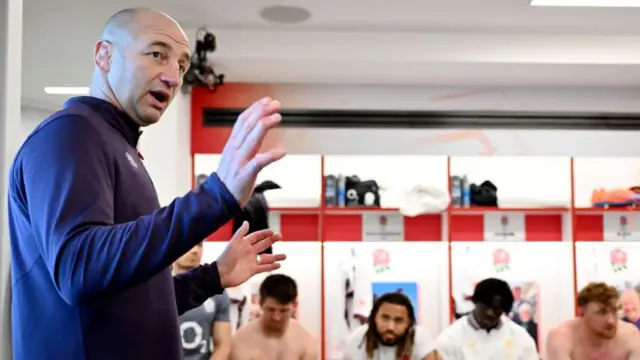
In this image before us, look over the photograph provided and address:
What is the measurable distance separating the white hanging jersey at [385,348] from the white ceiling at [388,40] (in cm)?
191

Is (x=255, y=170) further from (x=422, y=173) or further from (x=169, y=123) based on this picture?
(x=422, y=173)

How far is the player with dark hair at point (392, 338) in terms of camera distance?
4.11m

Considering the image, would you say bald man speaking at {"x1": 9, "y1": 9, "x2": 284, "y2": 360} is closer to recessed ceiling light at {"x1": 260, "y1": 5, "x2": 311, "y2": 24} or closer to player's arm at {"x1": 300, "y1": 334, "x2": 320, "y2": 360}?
player's arm at {"x1": 300, "y1": 334, "x2": 320, "y2": 360}

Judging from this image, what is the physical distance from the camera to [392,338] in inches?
Result: 161

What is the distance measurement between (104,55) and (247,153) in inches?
15.6

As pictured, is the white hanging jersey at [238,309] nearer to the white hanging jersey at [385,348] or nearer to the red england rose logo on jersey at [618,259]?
the white hanging jersey at [385,348]

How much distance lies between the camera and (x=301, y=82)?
5.54m

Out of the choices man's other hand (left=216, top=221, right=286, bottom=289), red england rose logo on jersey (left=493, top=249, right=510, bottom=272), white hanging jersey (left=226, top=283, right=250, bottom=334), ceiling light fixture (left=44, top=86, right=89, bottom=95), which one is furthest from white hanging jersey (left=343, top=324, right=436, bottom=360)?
ceiling light fixture (left=44, top=86, right=89, bottom=95)

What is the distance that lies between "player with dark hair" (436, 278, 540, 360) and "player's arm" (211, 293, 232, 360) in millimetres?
1350

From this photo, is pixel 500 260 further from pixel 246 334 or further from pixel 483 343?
pixel 246 334

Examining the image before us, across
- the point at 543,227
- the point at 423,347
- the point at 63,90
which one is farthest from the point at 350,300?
the point at 63,90

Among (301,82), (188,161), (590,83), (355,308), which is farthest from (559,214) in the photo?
(188,161)

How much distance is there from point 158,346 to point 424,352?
130 inches

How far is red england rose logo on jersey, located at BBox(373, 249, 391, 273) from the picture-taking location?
Answer: 205 inches
